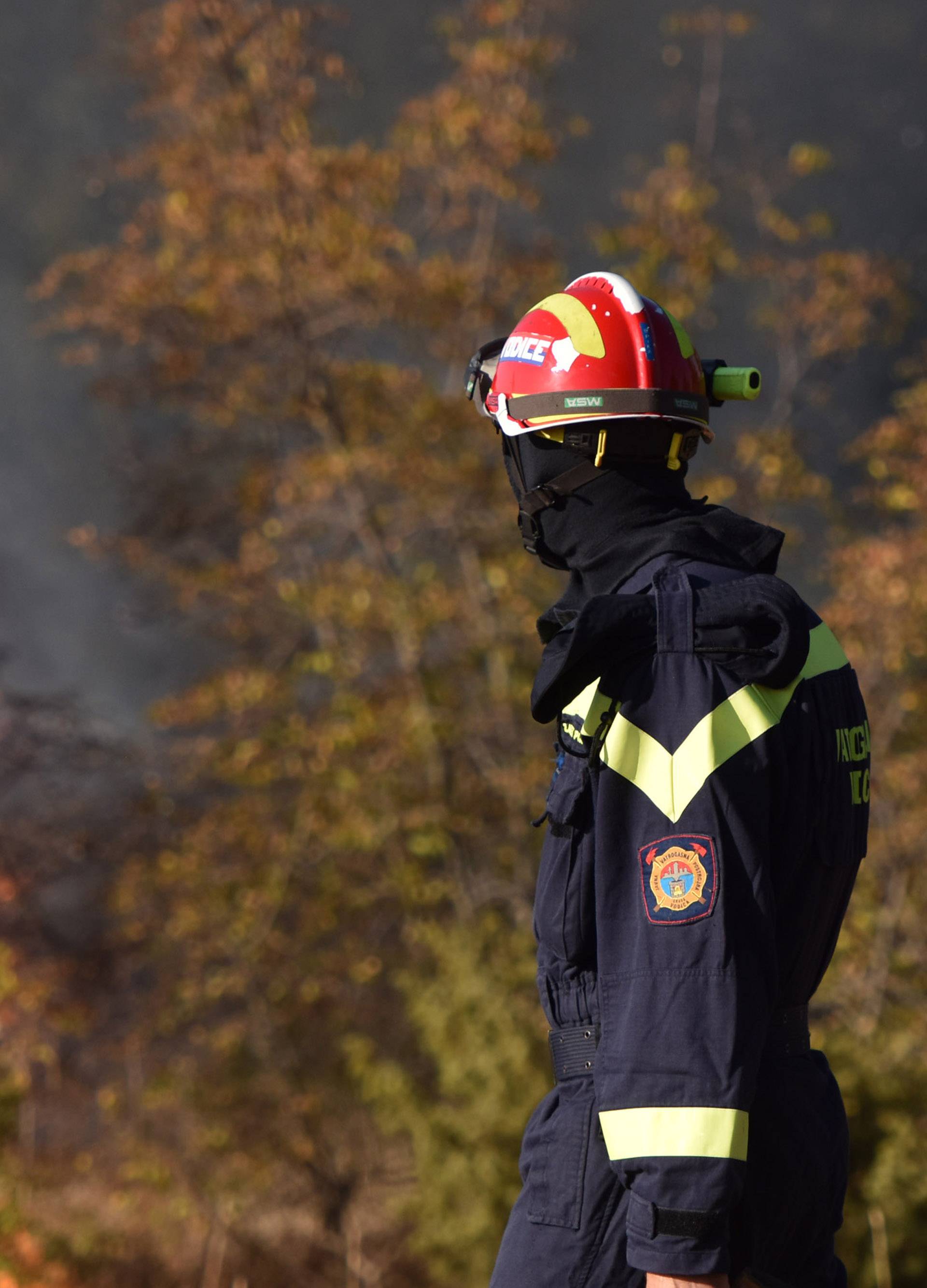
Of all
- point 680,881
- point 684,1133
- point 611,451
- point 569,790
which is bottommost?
point 684,1133

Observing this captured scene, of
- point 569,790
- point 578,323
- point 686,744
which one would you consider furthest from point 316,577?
point 686,744

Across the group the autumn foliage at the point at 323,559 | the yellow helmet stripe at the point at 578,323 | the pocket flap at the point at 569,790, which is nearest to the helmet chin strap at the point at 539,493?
the yellow helmet stripe at the point at 578,323

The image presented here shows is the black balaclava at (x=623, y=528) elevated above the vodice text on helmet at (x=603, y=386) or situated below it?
below

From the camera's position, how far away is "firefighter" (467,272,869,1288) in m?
1.43

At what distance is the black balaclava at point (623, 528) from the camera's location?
5.74ft

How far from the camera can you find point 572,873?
1.64 m

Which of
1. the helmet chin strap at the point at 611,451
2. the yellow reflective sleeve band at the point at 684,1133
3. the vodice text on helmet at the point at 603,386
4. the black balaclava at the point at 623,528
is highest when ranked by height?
the vodice text on helmet at the point at 603,386

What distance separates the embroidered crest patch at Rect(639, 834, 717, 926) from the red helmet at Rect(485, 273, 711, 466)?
60 cm

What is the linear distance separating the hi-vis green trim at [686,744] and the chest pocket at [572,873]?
66 millimetres

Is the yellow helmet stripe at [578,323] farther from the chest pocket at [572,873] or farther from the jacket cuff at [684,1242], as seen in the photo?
the jacket cuff at [684,1242]

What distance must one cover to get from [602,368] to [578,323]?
10 centimetres

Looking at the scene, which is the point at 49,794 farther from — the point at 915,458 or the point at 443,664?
the point at 915,458

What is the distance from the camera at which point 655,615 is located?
5.14 ft

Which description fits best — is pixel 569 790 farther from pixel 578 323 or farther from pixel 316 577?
pixel 316 577
